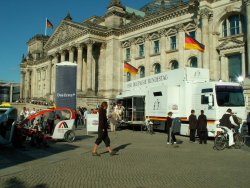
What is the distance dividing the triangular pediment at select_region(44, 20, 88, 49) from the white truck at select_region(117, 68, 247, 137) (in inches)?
1066

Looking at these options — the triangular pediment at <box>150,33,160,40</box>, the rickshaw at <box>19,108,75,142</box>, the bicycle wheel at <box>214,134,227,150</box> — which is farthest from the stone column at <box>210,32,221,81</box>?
the rickshaw at <box>19,108,75,142</box>

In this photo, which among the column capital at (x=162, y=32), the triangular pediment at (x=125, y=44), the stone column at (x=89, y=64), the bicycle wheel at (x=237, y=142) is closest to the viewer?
the bicycle wheel at (x=237, y=142)

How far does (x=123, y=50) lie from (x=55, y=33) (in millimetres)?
17945

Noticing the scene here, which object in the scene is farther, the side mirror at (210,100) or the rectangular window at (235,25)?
the rectangular window at (235,25)

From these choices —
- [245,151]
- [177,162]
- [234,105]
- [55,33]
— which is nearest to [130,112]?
[234,105]

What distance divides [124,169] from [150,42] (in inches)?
1431

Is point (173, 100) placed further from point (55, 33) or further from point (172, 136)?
point (55, 33)

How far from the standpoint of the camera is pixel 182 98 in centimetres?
1944

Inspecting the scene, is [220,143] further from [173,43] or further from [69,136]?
[173,43]

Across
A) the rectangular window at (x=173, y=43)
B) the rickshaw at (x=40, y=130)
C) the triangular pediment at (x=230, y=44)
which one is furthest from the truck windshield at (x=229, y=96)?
the rectangular window at (x=173, y=43)

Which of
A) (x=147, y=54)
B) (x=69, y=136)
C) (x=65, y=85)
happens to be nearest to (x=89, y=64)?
(x=147, y=54)

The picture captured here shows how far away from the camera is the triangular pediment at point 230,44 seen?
3070cm

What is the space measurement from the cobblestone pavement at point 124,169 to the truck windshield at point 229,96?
496 cm

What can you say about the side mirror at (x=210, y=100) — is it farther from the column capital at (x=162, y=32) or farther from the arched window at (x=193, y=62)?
the column capital at (x=162, y=32)
